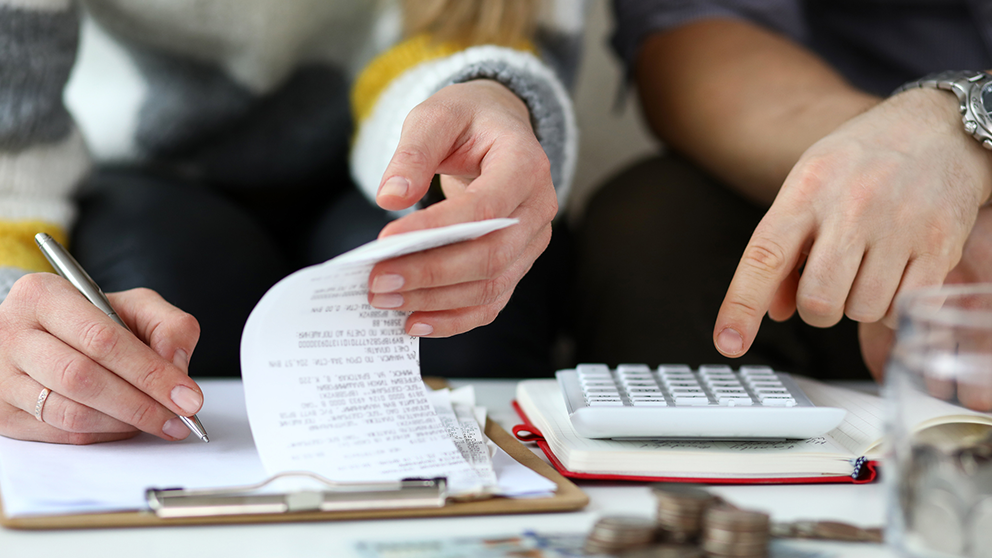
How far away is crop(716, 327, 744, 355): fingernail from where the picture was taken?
49 cm

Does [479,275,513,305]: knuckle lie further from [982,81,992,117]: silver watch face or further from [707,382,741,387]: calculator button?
[982,81,992,117]: silver watch face

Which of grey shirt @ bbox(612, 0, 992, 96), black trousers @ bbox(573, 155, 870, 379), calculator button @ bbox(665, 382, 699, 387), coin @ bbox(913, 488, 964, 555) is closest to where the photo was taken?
coin @ bbox(913, 488, 964, 555)

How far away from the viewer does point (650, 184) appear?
37.4 inches

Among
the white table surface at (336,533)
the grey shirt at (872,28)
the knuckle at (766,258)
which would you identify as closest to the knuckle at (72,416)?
the white table surface at (336,533)

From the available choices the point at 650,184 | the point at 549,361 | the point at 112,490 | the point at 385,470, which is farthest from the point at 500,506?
the point at 650,184

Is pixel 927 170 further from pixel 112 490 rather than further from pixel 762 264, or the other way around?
pixel 112 490

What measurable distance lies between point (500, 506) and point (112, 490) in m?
0.20

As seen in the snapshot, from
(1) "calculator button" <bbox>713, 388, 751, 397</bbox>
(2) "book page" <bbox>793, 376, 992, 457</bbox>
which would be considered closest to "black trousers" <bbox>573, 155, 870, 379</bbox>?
(2) "book page" <bbox>793, 376, 992, 457</bbox>

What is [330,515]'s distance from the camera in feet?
1.17

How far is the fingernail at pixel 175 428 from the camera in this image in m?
0.44

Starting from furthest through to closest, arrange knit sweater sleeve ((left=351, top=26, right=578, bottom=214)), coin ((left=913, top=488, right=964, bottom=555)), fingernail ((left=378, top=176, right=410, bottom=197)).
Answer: knit sweater sleeve ((left=351, top=26, right=578, bottom=214))
fingernail ((left=378, top=176, right=410, bottom=197))
coin ((left=913, top=488, right=964, bottom=555))

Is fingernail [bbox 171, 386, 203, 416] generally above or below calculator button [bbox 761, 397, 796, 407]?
above

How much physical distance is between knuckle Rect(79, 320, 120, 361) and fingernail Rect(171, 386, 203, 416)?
44 millimetres

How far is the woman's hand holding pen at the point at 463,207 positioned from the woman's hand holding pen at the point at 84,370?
148 mm
